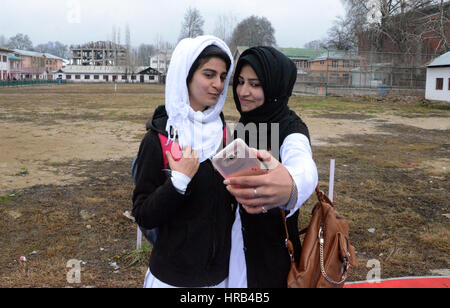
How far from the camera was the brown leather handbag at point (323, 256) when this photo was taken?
164 cm

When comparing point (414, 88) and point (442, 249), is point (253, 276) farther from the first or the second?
point (414, 88)

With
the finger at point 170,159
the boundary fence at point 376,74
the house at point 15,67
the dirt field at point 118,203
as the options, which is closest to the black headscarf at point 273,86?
the finger at point 170,159

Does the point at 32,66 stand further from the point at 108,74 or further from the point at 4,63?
the point at 4,63

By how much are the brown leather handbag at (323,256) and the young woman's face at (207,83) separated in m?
0.65

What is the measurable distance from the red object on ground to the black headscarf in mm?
2353

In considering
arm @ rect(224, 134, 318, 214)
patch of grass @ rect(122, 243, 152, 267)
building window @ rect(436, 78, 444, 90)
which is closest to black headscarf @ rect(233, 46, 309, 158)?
arm @ rect(224, 134, 318, 214)

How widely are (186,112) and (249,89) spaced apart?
303mm

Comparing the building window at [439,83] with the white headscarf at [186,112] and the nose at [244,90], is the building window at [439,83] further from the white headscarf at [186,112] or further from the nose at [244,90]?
the white headscarf at [186,112]

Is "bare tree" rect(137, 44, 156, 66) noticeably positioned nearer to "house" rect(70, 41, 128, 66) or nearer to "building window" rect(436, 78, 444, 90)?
"house" rect(70, 41, 128, 66)

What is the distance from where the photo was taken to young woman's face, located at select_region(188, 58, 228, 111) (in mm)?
1727

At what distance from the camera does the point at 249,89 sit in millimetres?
1747

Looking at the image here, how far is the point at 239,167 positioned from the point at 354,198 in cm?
589
